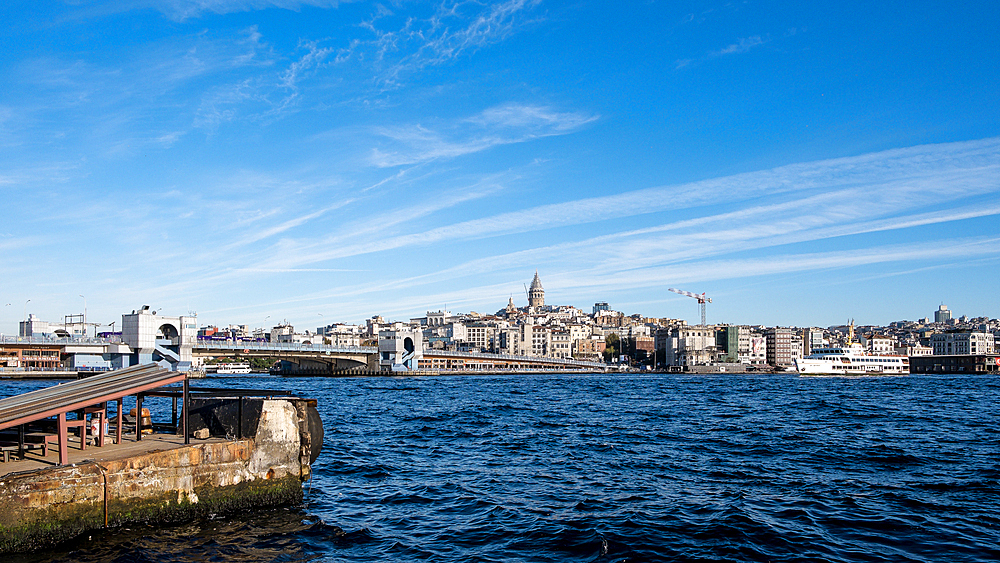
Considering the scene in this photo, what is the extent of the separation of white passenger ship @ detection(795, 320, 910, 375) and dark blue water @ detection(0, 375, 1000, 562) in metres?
114

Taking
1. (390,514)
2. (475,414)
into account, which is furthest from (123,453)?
(475,414)

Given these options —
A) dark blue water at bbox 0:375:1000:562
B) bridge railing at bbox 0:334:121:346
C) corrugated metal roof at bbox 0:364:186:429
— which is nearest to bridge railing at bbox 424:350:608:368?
bridge railing at bbox 0:334:121:346

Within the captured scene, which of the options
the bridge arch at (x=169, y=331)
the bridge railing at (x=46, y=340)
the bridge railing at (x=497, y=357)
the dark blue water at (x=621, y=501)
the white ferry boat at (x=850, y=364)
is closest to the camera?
the dark blue water at (x=621, y=501)

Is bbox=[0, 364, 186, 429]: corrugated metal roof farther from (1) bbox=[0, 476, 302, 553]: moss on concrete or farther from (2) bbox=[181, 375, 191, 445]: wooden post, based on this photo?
(1) bbox=[0, 476, 302, 553]: moss on concrete

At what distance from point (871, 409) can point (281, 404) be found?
139ft

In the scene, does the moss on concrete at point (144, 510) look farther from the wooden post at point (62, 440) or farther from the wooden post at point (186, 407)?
the wooden post at point (186, 407)

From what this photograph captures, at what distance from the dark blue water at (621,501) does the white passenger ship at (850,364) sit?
11440cm

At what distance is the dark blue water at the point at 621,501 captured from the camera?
14.1 metres

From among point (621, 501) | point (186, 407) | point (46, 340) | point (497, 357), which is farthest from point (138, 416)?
point (497, 357)

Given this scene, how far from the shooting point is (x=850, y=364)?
473 ft

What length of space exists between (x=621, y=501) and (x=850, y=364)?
142115mm

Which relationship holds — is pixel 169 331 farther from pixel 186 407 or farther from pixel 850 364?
pixel 850 364

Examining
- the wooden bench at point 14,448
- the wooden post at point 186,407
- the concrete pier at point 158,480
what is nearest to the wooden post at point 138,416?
the concrete pier at point 158,480

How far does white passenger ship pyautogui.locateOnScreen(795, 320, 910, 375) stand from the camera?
5571 inches
